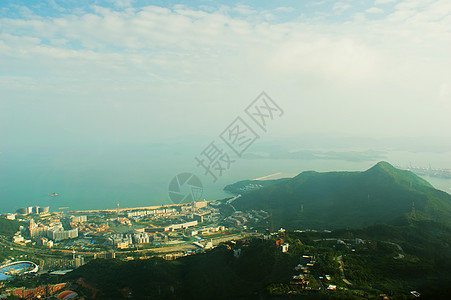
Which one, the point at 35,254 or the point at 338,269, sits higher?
the point at 338,269

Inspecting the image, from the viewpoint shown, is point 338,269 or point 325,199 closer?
point 338,269

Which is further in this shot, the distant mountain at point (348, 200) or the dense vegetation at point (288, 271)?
the distant mountain at point (348, 200)

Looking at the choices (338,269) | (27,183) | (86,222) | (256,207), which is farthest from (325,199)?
(27,183)

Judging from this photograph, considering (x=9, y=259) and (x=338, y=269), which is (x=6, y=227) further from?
(x=338, y=269)

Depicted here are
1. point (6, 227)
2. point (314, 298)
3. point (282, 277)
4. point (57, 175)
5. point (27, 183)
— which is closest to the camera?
point (314, 298)

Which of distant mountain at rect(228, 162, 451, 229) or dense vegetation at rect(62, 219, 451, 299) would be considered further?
distant mountain at rect(228, 162, 451, 229)

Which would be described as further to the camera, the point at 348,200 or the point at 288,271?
the point at 348,200

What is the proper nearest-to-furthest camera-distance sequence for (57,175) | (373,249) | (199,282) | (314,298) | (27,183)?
(314,298)
(199,282)
(373,249)
(27,183)
(57,175)

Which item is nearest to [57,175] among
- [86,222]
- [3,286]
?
[86,222]
